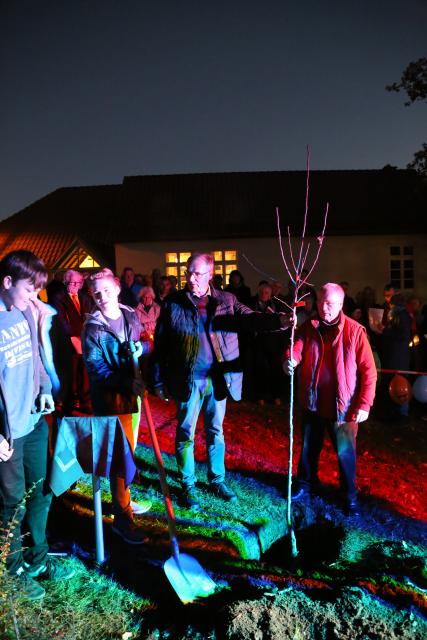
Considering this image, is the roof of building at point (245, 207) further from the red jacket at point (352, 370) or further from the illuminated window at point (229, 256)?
the red jacket at point (352, 370)

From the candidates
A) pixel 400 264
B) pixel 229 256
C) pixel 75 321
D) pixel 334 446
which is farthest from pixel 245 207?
pixel 334 446

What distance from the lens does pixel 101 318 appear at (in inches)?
170

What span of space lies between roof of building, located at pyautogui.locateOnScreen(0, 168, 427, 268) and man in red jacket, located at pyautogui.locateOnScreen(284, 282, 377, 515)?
1825 centimetres

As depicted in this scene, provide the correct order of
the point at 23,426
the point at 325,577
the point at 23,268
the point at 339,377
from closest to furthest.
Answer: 1. the point at 23,268
2. the point at 23,426
3. the point at 325,577
4. the point at 339,377

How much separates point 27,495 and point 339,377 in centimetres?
287

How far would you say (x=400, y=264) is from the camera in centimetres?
2409

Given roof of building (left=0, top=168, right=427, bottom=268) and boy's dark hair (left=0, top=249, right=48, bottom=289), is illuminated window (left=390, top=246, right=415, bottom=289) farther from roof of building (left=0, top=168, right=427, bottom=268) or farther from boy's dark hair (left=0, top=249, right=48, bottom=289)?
boy's dark hair (left=0, top=249, right=48, bottom=289)

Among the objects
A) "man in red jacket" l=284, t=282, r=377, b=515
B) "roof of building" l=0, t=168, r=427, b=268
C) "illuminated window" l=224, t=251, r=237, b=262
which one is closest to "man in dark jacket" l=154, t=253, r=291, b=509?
"man in red jacket" l=284, t=282, r=377, b=515

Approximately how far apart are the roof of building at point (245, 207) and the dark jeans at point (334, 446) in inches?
718

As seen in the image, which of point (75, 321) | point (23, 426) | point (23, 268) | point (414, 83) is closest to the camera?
point (23, 268)

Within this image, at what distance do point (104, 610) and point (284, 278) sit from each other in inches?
817

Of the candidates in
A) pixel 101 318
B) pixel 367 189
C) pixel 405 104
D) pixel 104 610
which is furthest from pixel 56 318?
pixel 367 189

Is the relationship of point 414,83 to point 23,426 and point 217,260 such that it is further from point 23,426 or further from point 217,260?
point 23,426

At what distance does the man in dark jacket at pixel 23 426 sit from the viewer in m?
3.50
